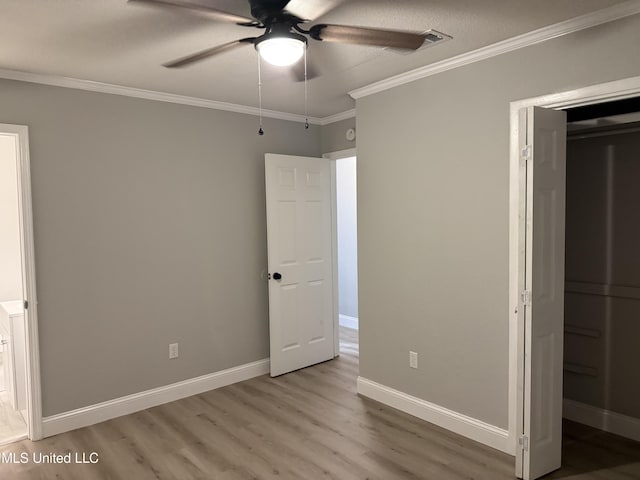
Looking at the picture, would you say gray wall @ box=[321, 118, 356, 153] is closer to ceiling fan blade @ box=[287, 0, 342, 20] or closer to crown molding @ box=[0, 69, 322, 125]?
crown molding @ box=[0, 69, 322, 125]

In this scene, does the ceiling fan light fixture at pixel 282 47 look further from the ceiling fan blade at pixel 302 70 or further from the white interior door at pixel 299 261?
the white interior door at pixel 299 261

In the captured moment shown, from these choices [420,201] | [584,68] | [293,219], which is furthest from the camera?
[293,219]

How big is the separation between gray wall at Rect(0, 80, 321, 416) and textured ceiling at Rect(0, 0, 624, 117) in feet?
1.14

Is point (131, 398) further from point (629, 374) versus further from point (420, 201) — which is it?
point (629, 374)

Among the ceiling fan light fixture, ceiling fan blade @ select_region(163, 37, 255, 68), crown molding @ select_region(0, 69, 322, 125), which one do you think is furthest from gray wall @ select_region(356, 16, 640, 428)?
ceiling fan blade @ select_region(163, 37, 255, 68)

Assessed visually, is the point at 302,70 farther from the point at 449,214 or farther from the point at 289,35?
the point at 449,214

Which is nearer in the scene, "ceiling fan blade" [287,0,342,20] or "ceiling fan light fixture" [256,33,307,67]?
"ceiling fan light fixture" [256,33,307,67]

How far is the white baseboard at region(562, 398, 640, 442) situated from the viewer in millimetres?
3115

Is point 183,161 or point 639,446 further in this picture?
point 183,161

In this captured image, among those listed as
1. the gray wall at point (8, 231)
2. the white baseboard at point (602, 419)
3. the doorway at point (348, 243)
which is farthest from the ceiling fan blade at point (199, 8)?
the doorway at point (348, 243)

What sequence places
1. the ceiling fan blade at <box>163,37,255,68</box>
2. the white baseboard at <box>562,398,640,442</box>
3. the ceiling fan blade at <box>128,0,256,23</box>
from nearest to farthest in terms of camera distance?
the ceiling fan blade at <box>128,0,256,23</box>
the ceiling fan blade at <box>163,37,255,68</box>
the white baseboard at <box>562,398,640,442</box>

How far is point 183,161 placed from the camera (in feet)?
13.0

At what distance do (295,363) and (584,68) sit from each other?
3.41m

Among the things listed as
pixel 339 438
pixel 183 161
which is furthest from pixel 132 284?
pixel 339 438
